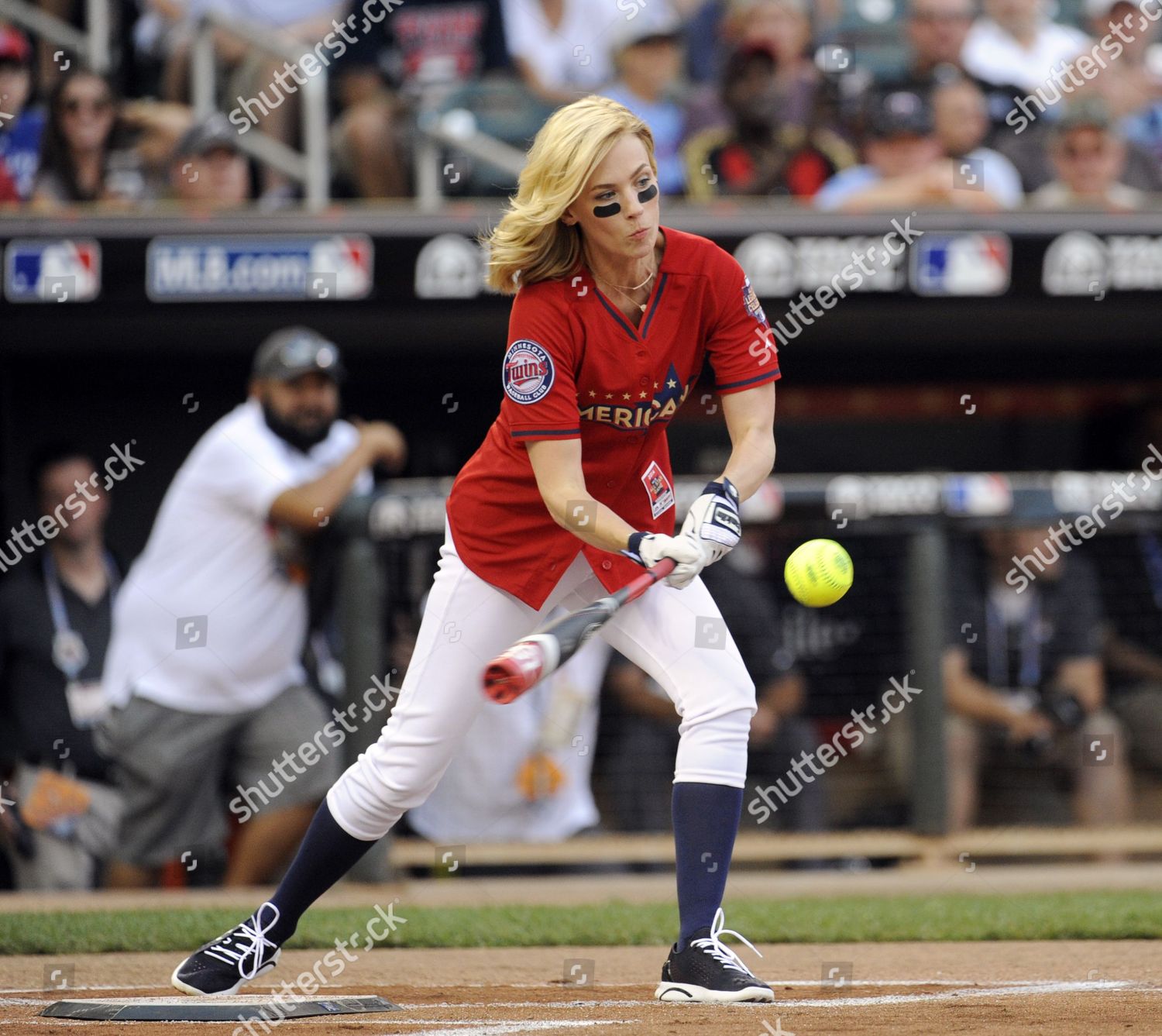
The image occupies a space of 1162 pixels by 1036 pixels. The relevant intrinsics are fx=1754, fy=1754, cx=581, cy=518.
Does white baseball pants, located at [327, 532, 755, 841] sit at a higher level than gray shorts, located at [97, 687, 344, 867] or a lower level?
higher

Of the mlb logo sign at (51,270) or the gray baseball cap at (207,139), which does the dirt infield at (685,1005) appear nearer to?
the mlb logo sign at (51,270)

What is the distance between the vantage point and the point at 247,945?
3.58 m

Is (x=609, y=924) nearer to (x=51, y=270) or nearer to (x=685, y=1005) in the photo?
(x=685, y=1005)

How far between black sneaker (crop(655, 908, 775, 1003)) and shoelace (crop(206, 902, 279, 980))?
0.82 metres

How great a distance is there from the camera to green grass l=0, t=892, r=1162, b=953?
15.8 ft

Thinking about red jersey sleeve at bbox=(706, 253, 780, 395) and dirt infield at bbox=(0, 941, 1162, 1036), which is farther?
red jersey sleeve at bbox=(706, 253, 780, 395)

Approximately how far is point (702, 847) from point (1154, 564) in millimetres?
4560

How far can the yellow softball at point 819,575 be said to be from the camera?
11.7ft

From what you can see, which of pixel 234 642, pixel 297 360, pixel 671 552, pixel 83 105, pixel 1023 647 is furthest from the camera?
pixel 83 105

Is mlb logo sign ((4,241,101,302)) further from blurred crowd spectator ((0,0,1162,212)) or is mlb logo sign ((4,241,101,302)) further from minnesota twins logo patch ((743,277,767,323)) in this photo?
minnesota twins logo patch ((743,277,767,323))

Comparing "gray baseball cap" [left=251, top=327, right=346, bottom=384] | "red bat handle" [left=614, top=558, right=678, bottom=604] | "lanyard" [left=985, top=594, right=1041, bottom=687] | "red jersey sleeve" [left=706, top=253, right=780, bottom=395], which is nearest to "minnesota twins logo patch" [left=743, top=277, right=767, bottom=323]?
"red jersey sleeve" [left=706, top=253, right=780, bottom=395]

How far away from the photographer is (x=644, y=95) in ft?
28.3

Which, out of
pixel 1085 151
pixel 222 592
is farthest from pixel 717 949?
pixel 1085 151

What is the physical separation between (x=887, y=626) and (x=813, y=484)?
78 centimetres
